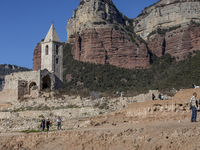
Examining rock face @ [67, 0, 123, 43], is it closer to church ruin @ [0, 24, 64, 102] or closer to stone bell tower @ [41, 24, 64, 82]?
stone bell tower @ [41, 24, 64, 82]

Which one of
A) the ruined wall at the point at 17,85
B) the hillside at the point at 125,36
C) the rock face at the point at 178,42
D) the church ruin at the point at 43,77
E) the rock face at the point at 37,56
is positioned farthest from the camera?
the rock face at the point at 37,56

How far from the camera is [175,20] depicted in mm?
82375

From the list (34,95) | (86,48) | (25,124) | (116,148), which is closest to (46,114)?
(25,124)

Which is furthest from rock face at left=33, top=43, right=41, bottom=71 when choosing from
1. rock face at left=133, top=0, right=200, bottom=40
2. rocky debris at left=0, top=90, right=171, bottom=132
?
rocky debris at left=0, top=90, right=171, bottom=132

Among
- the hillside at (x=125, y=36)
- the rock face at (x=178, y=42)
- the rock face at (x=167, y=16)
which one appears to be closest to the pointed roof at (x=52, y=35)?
the hillside at (x=125, y=36)

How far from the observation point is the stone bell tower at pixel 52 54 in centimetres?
3909

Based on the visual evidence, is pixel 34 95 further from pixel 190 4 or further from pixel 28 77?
pixel 190 4

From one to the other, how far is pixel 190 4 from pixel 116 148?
75.0m

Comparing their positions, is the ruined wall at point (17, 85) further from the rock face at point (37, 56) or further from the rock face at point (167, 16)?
the rock face at point (167, 16)

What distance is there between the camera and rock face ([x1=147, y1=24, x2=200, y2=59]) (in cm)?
6944

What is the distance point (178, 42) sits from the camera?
2840 inches

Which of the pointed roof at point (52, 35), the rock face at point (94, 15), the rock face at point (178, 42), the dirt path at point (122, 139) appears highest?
the rock face at point (94, 15)

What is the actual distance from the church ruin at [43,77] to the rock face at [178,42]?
35742 mm

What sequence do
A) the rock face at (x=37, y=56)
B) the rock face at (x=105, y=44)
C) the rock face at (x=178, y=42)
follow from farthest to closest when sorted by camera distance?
the rock face at (x=37, y=56) < the rock face at (x=105, y=44) < the rock face at (x=178, y=42)
